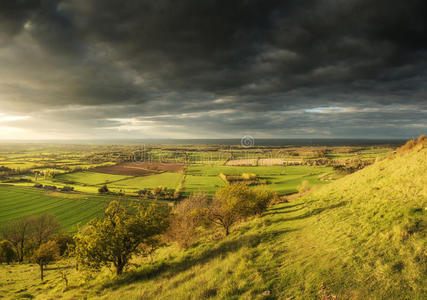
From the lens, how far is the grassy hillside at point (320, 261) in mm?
11195

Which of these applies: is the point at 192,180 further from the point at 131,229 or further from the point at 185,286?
the point at 185,286

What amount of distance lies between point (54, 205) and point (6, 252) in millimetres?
39901

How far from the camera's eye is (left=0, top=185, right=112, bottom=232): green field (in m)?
68.7

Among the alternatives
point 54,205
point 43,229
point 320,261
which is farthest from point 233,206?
point 54,205

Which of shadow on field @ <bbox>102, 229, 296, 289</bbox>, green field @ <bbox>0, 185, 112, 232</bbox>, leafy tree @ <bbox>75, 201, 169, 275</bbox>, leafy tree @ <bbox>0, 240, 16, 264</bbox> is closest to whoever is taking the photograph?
shadow on field @ <bbox>102, 229, 296, 289</bbox>

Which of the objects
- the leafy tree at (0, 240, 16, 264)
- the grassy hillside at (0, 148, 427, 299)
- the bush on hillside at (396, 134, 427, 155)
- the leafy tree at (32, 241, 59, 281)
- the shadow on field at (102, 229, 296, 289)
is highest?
the bush on hillside at (396, 134, 427, 155)

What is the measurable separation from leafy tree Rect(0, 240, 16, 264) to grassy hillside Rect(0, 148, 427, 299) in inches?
986

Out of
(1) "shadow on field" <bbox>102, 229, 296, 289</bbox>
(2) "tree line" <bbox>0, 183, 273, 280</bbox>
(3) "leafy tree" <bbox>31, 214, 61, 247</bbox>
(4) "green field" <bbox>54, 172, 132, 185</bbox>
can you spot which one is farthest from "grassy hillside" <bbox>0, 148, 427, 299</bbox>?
(4) "green field" <bbox>54, 172, 132, 185</bbox>

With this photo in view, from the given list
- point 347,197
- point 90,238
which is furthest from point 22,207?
point 347,197

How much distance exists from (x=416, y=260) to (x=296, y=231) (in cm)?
1166

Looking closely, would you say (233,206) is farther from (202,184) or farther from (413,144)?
(202,184)

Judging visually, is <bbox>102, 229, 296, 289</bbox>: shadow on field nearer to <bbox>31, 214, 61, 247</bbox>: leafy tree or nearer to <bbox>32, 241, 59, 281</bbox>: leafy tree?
<bbox>32, 241, 59, 281</bbox>: leafy tree

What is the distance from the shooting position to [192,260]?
858 inches

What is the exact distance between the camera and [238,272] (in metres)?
14.8
